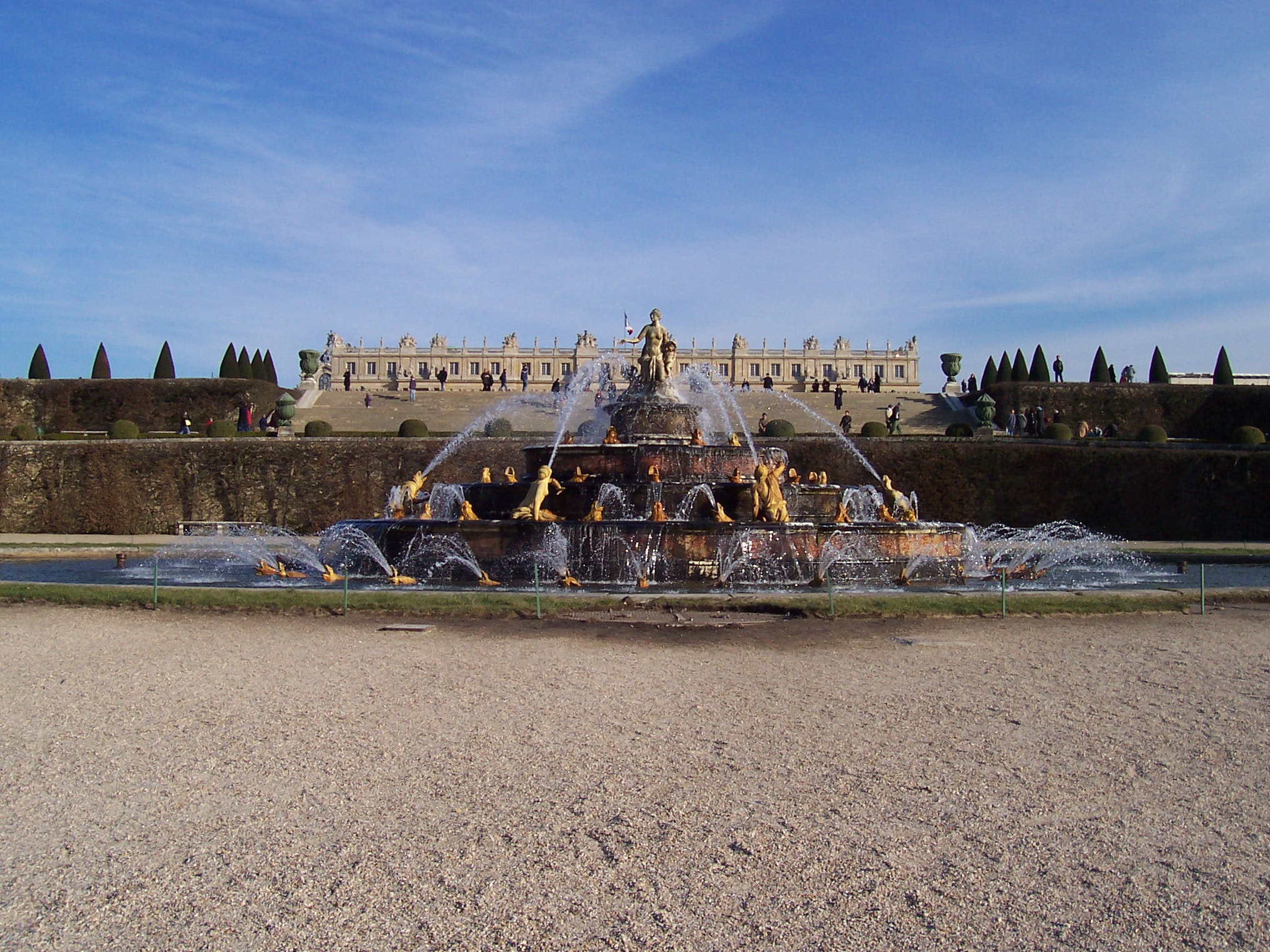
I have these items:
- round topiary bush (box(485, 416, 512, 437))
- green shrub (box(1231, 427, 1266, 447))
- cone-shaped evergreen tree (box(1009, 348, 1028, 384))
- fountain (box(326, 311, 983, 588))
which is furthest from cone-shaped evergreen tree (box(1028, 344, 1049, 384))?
fountain (box(326, 311, 983, 588))

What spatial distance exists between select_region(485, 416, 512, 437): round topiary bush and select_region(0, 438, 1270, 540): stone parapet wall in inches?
185

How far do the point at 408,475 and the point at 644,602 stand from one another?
16.4m

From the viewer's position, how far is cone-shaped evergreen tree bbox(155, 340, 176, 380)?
45.7 m

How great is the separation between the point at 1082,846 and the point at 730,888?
1491mm

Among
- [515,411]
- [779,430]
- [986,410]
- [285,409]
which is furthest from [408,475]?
[986,410]

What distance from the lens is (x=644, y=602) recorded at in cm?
1005

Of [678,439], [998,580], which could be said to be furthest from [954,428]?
[998,580]

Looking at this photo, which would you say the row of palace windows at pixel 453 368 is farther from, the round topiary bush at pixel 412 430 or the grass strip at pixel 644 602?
the grass strip at pixel 644 602

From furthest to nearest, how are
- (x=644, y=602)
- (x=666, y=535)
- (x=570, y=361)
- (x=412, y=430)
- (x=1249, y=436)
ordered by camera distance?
(x=570, y=361), (x=412, y=430), (x=1249, y=436), (x=666, y=535), (x=644, y=602)

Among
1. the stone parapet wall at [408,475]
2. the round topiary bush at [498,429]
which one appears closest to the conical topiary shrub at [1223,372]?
the stone parapet wall at [408,475]

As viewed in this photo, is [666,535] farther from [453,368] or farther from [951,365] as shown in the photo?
[453,368]

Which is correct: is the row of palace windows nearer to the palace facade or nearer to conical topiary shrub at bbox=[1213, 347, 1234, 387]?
the palace facade

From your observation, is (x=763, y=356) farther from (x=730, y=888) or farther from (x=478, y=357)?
(x=730, y=888)

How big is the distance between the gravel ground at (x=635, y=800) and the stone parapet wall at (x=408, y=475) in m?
17.7
